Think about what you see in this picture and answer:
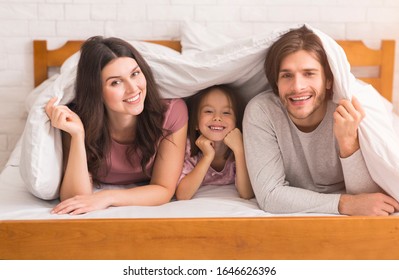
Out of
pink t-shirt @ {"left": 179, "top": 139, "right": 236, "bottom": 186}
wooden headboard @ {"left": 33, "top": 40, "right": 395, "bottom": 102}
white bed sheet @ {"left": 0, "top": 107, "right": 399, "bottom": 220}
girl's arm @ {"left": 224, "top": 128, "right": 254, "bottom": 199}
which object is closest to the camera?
white bed sheet @ {"left": 0, "top": 107, "right": 399, "bottom": 220}

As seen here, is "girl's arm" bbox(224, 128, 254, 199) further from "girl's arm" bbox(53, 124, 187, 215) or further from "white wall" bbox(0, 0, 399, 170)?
"white wall" bbox(0, 0, 399, 170)

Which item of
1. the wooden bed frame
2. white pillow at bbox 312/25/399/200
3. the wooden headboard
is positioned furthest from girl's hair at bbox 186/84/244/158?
the wooden headboard

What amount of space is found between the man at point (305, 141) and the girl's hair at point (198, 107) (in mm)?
116

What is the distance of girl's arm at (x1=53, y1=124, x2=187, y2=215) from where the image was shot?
1.59 m

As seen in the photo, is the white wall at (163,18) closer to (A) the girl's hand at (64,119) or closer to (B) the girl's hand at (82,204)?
(A) the girl's hand at (64,119)

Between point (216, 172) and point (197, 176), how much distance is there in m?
0.16

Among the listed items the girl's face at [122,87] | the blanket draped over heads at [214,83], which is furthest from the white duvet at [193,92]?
the girl's face at [122,87]

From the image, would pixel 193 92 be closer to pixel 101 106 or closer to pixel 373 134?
pixel 101 106

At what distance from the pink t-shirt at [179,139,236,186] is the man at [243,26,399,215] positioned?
21cm

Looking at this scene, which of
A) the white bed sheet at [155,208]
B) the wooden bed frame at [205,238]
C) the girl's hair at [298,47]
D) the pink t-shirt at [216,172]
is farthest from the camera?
the pink t-shirt at [216,172]

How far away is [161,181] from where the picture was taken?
177 cm

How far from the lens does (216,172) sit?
6.36ft

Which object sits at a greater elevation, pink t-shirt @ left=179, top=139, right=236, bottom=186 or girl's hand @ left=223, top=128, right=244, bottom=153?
girl's hand @ left=223, top=128, right=244, bottom=153

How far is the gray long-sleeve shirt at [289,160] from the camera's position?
1.62 meters
